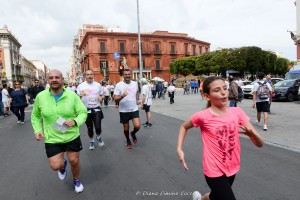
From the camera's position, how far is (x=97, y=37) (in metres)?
58.2

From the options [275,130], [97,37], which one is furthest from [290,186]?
[97,37]

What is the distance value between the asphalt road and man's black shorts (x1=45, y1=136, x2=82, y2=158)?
63cm

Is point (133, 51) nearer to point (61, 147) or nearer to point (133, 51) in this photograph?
point (133, 51)

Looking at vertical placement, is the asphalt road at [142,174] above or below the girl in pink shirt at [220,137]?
below

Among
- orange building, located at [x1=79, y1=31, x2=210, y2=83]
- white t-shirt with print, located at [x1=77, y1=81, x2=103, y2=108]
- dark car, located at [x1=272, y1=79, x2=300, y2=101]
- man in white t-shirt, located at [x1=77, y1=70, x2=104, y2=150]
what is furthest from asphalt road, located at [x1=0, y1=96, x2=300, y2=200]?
orange building, located at [x1=79, y1=31, x2=210, y2=83]

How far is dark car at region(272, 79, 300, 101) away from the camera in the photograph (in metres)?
17.0

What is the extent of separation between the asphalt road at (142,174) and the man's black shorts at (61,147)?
631 millimetres

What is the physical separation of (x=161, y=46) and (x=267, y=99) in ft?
193

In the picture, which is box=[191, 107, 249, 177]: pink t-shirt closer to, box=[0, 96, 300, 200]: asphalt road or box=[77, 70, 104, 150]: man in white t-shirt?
box=[0, 96, 300, 200]: asphalt road

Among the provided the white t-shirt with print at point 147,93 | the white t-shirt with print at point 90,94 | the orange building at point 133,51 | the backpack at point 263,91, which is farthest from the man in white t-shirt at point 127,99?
the orange building at point 133,51

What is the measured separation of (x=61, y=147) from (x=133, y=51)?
59.7 meters

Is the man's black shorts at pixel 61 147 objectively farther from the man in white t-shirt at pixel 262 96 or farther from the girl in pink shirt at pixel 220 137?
the man in white t-shirt at pixel 262 96

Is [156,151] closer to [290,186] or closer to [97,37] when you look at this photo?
[290,186]

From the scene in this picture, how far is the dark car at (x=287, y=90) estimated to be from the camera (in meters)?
17.0
